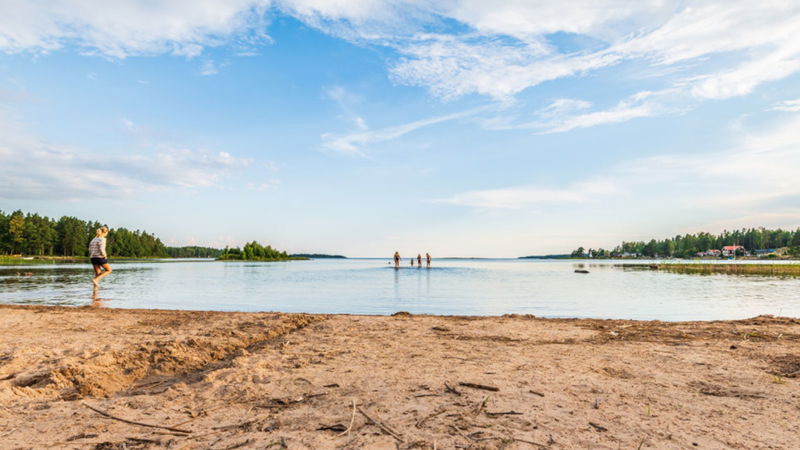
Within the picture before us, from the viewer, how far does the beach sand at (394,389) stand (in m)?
3.37

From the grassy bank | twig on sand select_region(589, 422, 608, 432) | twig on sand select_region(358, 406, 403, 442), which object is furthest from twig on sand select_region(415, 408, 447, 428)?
the grassy bank

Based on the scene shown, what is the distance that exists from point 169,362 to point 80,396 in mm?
1373

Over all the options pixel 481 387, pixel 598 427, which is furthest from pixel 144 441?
pixel 598 427

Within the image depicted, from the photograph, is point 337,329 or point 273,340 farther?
point 337,329

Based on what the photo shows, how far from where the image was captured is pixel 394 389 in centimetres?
444

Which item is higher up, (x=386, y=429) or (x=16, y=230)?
(x=16, y=230)

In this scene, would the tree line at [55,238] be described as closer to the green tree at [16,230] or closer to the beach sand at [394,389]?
the green tree at [16,230]

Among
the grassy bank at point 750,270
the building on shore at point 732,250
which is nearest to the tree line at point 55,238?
the grassy bank at point 750,270

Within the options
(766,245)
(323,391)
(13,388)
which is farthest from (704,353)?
(766,245)

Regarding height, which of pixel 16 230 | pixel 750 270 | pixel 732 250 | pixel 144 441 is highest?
pixel 16 230

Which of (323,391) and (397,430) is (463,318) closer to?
(323,391)

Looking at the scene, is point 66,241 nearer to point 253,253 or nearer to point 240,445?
point 253,253

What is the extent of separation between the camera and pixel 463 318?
36.6 feet

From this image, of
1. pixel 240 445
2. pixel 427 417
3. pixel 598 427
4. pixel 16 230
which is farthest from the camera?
pixel 16 230
